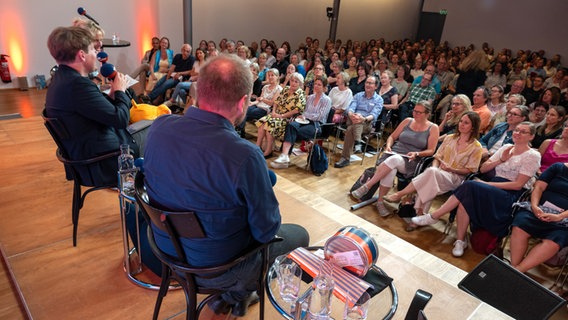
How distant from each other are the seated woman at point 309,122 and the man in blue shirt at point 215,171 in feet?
10.3

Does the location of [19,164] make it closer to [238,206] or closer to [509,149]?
[238,206]

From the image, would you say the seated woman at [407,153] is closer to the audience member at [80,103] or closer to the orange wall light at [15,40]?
the audience member at [80,103]

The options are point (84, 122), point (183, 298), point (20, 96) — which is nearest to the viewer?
point (183, 298)

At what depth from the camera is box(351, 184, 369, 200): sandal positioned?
382 centimetres

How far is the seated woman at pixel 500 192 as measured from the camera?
9.79ft

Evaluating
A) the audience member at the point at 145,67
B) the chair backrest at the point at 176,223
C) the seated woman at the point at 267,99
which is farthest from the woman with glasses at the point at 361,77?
the chair backrest at the point at 176,223

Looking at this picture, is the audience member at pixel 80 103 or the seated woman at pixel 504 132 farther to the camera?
the seated woman at pixel 504 132

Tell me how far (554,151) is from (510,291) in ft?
6.44

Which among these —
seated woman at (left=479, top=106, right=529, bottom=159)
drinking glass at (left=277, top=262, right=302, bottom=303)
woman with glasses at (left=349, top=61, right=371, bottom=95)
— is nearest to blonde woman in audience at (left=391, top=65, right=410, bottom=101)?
woman with glasses at (left=349, top=61, right=371, bottom=95)

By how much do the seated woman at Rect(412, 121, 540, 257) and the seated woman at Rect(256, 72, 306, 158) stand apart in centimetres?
220

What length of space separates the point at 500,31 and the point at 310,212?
1083cm

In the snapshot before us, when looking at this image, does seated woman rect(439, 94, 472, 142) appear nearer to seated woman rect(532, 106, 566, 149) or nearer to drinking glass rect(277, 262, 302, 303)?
seated woman rect(532, 106, 566, 149)

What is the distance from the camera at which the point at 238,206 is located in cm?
129

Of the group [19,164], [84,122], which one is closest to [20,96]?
[19,164]
